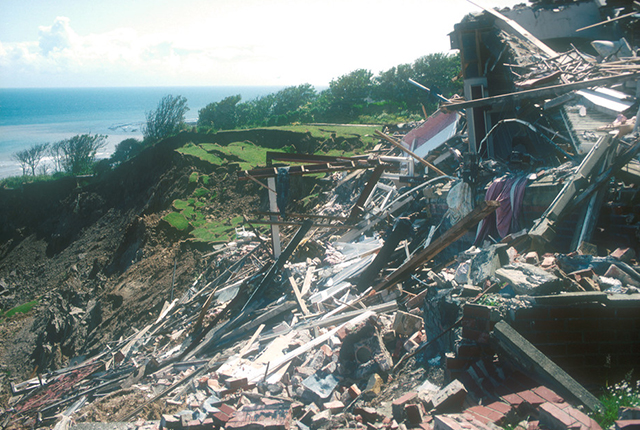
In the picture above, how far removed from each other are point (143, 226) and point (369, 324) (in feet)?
38.8

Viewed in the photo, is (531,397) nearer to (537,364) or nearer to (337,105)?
(537,364)

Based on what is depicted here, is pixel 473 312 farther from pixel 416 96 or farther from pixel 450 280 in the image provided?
pixel 416 96

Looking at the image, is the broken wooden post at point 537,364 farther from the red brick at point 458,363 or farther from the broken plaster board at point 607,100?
the broken plaster board at point 607,100

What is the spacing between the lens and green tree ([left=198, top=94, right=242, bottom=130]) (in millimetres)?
25781

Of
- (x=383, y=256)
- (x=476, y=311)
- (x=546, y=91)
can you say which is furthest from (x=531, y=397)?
(x=546, y=91)

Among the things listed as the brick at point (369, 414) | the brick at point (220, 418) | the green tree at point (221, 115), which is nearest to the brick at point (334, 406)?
the brick at point (369, 414)

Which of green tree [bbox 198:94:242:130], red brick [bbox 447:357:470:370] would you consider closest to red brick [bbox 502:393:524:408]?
red brick [bbox 447:357:470:370]

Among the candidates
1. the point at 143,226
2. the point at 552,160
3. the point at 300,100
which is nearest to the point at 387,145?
the point at 552,160

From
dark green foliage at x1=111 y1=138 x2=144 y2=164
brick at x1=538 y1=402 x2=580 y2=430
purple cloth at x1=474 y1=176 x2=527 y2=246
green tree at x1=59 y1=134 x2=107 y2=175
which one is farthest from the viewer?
green tree at x1=59 y1=134 x2=107 y2=175

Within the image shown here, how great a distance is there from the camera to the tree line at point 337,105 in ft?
74.6

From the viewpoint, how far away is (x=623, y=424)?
6.52 ft

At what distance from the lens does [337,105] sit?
2486 cm

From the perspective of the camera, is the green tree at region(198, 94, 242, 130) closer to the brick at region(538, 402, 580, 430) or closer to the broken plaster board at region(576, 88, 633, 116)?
the broken plaster board at region(576, 88, 633, 116)

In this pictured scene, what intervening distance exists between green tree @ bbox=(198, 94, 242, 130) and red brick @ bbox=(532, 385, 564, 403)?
24.5 m
